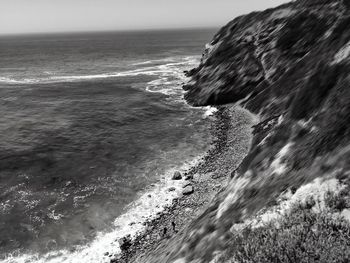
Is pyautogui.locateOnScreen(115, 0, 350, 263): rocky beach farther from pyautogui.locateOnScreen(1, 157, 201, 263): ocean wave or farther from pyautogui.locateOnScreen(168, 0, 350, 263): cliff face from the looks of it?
pyautogui.locateOnScreen(1, 157, 201, 263): ocean wave

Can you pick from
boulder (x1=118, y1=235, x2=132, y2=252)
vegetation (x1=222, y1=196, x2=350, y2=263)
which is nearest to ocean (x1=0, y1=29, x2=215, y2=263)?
boulder (x1=118, y1=235, x2=132, y2=252)

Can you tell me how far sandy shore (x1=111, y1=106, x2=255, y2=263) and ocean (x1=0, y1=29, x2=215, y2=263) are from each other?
1.31m

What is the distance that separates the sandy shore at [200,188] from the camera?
2172cm

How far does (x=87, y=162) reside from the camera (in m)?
36.4

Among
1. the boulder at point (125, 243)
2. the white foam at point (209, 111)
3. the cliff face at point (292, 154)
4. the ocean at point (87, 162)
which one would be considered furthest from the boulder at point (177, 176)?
the white foam at point (209, 111)

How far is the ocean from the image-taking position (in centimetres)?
2425

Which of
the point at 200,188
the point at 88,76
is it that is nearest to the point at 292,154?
the point at 200,188

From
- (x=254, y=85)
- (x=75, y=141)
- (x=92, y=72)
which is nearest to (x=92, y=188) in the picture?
(x=75, y=141)

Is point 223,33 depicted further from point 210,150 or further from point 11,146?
point 11,146

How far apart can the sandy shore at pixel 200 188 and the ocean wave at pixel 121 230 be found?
0.76 meters

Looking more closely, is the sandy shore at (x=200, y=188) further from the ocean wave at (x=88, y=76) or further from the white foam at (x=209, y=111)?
the ocean wave at (x=88, y=76)

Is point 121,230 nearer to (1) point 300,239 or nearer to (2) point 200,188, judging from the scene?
(2) point 200,188

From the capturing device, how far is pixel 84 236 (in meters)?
24.0

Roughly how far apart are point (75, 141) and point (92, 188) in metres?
13.8
